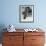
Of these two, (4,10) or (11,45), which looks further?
(4,10)

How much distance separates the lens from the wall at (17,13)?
13.8 feet

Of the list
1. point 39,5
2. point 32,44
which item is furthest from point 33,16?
point 32,44

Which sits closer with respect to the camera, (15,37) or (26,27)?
(15,37)

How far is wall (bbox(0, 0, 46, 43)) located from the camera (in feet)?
13.8

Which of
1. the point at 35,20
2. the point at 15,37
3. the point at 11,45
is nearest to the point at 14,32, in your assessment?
the point at 15,37

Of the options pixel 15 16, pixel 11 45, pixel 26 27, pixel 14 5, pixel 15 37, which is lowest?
pixel 11 45

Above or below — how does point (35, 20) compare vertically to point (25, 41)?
above

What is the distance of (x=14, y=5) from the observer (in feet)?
13.8

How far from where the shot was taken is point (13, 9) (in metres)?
4.21

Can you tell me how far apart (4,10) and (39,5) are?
3.85ft

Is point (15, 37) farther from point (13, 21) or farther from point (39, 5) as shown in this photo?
point (39, 5)

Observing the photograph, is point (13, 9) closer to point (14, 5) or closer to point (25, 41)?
point (14, 5)

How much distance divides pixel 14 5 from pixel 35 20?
856 millimetres

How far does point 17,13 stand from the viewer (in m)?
4.21
